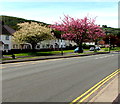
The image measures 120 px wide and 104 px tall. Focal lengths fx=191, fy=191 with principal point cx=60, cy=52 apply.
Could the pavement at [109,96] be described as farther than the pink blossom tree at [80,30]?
No

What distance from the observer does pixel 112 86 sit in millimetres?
8570

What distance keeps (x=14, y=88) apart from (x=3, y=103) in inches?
79.5

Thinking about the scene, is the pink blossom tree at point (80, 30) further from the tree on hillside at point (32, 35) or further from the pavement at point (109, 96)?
the pavement at point (109, 96)

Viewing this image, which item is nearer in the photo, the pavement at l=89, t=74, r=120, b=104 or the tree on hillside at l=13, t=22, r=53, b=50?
the pavement at l=89, t=74, r=120, b=104

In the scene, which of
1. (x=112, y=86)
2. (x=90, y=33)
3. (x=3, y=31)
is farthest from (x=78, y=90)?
(x=3, y=31)

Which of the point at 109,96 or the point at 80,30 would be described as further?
the point at 80,30

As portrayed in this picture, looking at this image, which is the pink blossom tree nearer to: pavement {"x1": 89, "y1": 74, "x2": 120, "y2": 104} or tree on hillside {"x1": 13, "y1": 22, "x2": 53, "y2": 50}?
tree on hillside {"x1": 13, "y1": 22, "x2": 53, "y2": 50}

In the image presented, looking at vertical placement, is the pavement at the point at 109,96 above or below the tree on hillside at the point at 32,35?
below

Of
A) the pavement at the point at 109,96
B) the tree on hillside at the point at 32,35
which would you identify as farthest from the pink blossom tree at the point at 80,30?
the pavement at the point at 109,96

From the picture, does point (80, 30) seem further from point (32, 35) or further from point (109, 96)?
point (109, 96)

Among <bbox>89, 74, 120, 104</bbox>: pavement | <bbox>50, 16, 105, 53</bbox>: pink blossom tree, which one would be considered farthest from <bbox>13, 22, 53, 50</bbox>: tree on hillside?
<bbox>89, 74, 120, 104</bbox>: pavement

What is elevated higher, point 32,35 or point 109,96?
point 32,35

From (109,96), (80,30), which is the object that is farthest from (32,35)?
(109,96)

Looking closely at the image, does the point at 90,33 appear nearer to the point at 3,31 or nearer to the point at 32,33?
the point at 32,33
